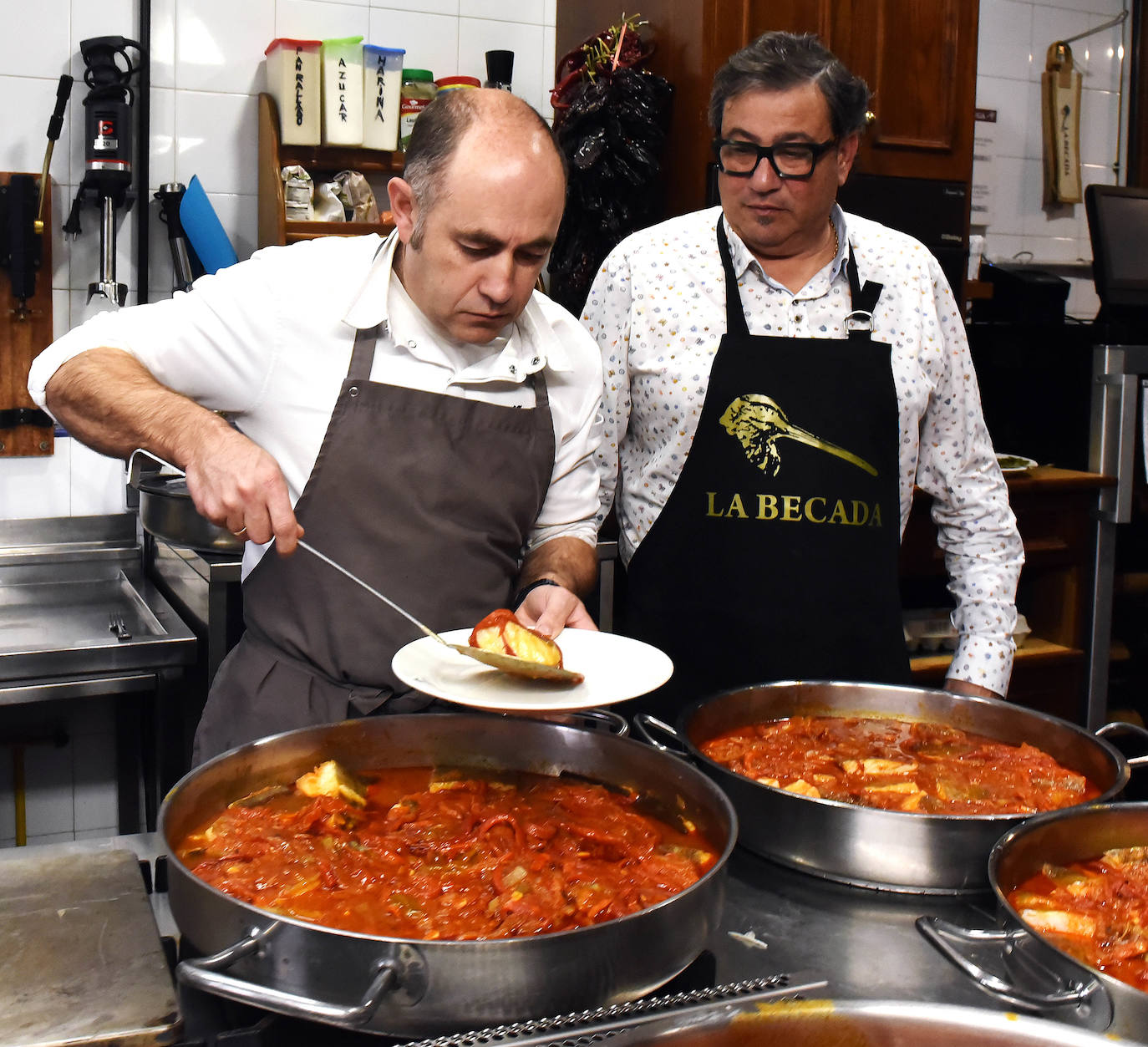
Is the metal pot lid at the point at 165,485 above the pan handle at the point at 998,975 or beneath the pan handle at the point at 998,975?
above

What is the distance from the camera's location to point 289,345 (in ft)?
5.73

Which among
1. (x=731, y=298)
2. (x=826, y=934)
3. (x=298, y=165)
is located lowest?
(x=826, y=934)

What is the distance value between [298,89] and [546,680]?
2.34 meters

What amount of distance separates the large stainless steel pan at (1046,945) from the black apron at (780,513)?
2.97 ft

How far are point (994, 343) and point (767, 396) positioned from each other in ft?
7.34

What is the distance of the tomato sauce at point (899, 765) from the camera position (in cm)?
141

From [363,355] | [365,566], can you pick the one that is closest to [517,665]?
[365,566]

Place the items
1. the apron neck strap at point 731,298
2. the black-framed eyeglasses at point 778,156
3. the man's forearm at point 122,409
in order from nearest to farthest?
1. the man's forearm at point 122,409
2. the black-framed eyeglasses at point 778,156
3. the apron neck strap at point 731,298

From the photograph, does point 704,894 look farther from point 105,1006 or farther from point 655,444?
point 655,444

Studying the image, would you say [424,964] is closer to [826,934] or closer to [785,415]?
[826,934]

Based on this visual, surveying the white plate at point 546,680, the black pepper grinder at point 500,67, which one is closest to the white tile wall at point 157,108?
the black pepper grinder at point 500,67

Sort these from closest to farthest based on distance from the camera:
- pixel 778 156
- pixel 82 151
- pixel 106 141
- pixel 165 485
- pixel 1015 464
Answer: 1. pixel 778 156
2. pixel 165 485
3. pixel 106 141
4. pixel 82 151
5. pixel 1015 464

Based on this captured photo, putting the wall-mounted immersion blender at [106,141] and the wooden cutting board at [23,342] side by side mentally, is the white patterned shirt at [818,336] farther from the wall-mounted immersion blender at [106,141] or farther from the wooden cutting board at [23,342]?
the wooden cutting board at [23,342]

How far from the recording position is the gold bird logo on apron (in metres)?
2.13
